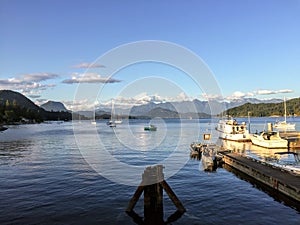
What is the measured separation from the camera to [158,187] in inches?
694

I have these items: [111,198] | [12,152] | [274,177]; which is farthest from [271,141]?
[12,152]

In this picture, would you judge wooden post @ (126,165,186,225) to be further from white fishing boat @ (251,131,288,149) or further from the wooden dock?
white fishing boat @ (251,131,288,149)

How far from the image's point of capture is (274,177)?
26406 millimetres

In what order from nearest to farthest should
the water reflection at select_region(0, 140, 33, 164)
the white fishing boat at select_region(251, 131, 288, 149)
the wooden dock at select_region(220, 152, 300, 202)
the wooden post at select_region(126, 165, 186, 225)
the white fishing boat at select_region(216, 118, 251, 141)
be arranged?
the wooden post at select_region(126, 165, 186, 225)
the wooden dock at select_region(220, 152, 300, 202)
the water reflection at select_region(0, 140, 33, 164)
the white fishing boat at select_region(251, 131, 288, 149)
the white fishing boat at select_region(216, 118, 251, 141)

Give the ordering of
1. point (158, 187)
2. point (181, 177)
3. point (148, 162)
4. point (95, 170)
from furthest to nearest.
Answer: point (148, 162) → point (95, 170) → point (181, 177) → point (158, 187)

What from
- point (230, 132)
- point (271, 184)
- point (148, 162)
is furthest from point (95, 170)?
point (230, 132)

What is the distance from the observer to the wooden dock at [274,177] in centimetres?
2259

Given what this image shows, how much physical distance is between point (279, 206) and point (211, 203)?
5.23 m

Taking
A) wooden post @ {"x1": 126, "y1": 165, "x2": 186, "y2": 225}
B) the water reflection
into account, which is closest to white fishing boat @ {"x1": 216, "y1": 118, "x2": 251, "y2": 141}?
the water reflection

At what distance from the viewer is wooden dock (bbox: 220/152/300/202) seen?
22591 mm

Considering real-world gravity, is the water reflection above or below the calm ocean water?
above

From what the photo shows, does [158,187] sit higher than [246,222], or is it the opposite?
[158,187]

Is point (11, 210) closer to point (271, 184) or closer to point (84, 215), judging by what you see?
point (84, 215)

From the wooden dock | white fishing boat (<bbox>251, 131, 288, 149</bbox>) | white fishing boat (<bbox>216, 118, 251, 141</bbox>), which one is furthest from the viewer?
white fishing boat (<bbox>216, 118, 251, 141</bbox>)
